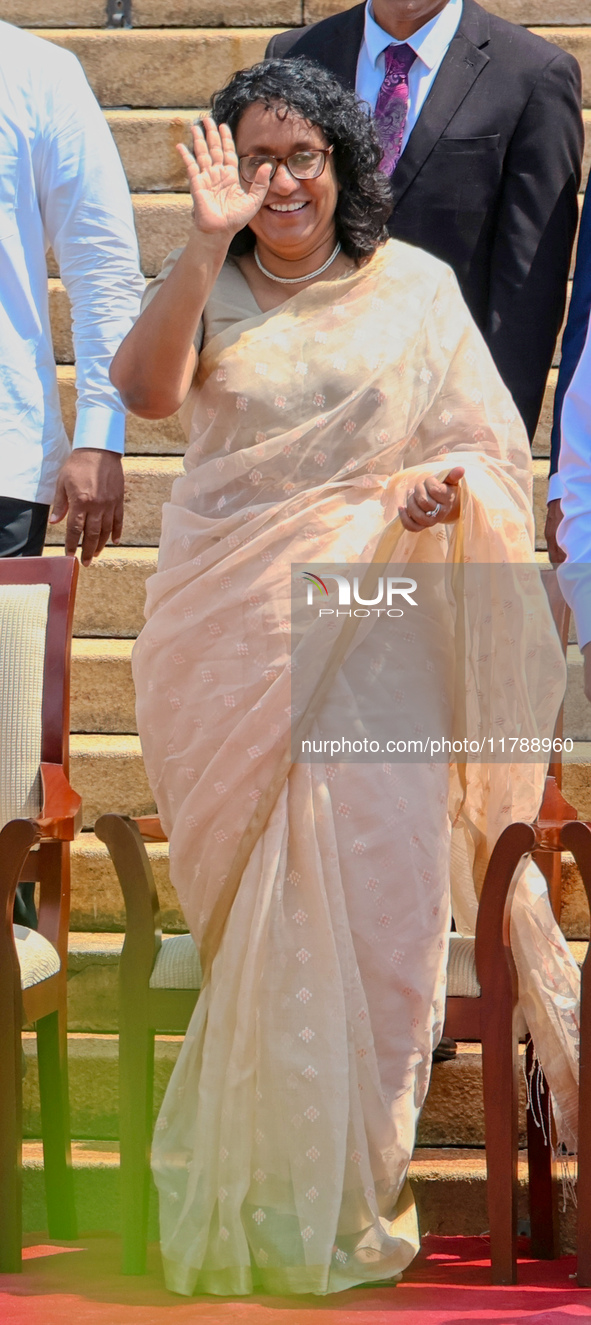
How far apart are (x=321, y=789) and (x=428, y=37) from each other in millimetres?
1614

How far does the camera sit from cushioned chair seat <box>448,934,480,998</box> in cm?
232

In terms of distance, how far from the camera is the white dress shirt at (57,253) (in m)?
2.85

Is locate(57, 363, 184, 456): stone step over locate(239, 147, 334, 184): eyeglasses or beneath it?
beneath

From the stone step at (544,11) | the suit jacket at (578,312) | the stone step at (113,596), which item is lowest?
the stone step at (113,596)

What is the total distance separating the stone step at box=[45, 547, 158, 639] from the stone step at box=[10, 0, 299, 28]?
2058 millimetres

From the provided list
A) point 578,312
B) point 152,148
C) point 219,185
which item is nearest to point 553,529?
point 578,312

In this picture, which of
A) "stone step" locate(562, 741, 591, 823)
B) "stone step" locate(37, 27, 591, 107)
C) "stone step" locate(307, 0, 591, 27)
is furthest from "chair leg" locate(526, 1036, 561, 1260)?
"stone step" locate(307, 0, 591, 27)

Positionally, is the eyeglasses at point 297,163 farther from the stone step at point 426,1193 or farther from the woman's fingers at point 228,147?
the stone step at point 426,1193

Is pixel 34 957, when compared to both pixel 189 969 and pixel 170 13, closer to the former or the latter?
pixel 189 969

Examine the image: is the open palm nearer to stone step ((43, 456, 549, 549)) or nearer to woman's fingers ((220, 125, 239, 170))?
woman's fingers ((220, 125, 239, 170))

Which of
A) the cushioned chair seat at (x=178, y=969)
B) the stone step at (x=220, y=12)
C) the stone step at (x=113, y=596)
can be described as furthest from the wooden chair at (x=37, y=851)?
the stone step at (x=220, y=12)

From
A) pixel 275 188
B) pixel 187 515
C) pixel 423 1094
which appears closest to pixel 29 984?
pixel 423 1094

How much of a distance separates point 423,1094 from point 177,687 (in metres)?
0.73

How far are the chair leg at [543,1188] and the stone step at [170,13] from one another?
11.5 feet
